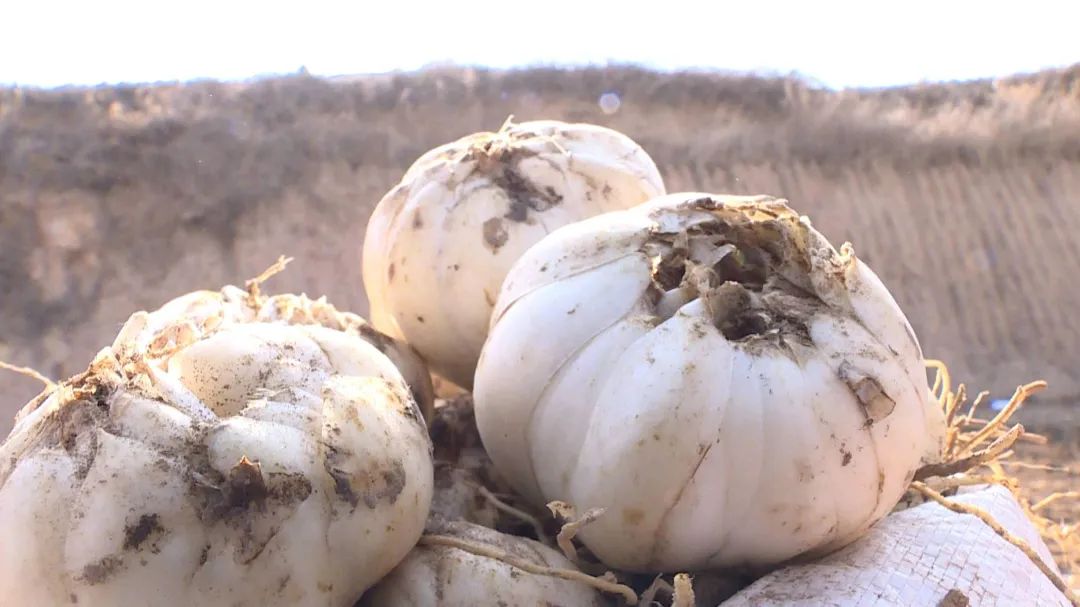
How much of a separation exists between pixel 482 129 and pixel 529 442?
2.75 m

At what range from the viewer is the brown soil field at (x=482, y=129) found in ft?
10.3

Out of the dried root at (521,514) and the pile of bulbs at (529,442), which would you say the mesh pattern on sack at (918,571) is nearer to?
the pile of bulbs at (529,442)

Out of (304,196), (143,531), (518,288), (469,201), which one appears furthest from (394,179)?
(143,531)

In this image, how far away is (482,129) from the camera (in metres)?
3.44

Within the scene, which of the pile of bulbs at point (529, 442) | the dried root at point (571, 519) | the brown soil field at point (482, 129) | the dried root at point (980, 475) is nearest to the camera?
the pile of bulbs at point (529, 442)

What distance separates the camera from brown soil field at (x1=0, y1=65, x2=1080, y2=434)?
3150 millimetres

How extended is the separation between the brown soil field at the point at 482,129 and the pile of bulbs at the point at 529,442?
253 cm

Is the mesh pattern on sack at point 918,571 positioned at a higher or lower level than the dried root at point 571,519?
lower

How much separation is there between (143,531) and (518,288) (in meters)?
0.39

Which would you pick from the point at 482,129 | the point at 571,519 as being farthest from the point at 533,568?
the point at 482,129

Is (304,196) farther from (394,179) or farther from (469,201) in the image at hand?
(469,201)

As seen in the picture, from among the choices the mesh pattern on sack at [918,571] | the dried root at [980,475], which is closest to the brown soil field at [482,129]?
the dried root at [980,475]

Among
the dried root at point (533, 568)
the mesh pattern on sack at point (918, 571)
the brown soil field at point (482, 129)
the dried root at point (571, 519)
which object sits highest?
the dried root at point (571, 519)

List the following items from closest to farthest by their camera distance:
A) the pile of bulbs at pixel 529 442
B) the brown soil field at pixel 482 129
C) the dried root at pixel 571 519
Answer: the pile of bulbs at pixel 529 442 → the dried root at pixel 571 519 → the brown soil field at pixel 482 129
